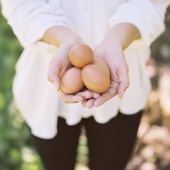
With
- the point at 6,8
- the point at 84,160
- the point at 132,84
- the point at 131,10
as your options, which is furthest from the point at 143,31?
the point at 84,160

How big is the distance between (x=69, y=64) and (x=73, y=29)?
0.50 feet

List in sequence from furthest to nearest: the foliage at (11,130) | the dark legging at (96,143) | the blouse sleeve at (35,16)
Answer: the foliage at (11,130), the dark legging at (96,143), the blouse sleeve at (35,16)

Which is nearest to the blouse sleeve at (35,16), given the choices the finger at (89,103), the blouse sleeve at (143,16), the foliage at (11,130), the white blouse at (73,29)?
the white blouse at (73,29)

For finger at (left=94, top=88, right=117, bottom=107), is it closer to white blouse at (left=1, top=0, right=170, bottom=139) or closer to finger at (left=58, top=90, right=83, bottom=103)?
finger at (left=58, top=90, right=83, bottom=103)

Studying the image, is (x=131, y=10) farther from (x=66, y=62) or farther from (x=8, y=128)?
(x=8, y=128)

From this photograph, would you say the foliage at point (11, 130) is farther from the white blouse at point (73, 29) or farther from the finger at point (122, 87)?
the finger at point (122, 87)

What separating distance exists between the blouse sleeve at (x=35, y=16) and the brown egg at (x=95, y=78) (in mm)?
173

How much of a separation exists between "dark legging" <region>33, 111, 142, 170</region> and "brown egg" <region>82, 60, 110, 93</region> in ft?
1.17

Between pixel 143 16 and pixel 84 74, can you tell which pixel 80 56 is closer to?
pixel 84 74

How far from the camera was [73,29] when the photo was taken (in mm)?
1073

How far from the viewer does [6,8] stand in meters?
1.09

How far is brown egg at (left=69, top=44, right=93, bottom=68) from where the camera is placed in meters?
0.91

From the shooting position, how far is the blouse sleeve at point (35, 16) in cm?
104

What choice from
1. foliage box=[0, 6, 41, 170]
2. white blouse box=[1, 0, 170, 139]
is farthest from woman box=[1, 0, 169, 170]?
foliage box=[0, 6, 41, 170]
